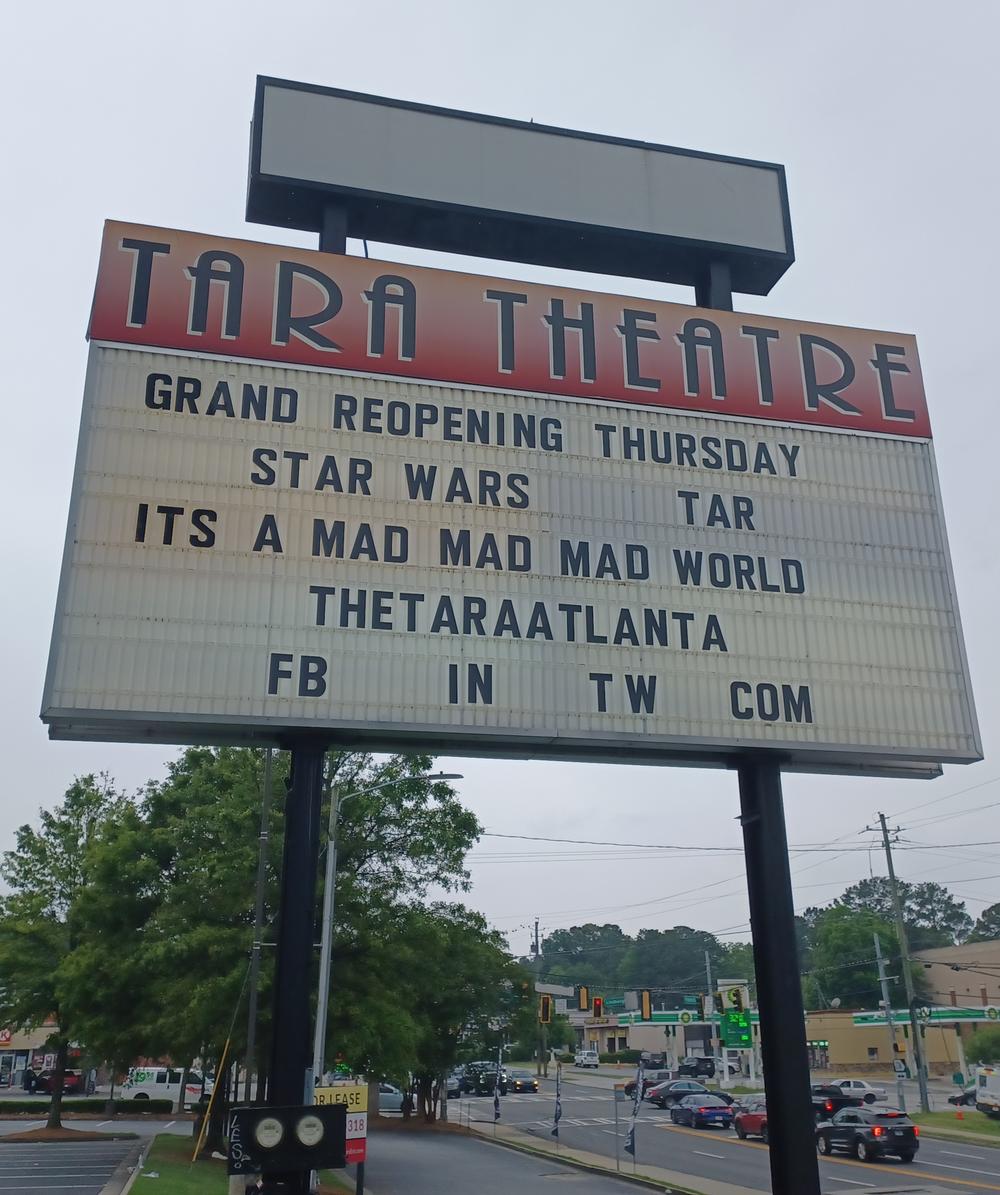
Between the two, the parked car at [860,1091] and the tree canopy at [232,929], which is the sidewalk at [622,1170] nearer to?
the tree canopy at [232,929]

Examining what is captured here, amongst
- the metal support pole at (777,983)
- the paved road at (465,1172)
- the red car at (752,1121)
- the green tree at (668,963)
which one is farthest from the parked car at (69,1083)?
the green tree at (668,963)

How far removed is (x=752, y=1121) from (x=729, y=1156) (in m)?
5.20

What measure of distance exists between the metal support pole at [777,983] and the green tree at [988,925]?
150511 mm

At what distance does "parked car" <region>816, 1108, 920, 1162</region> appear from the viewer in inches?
1155

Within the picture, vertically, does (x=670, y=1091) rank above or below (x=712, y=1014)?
below

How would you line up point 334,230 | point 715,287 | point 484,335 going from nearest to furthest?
1. point 484,335
2. point 334,230
3. point 715,287

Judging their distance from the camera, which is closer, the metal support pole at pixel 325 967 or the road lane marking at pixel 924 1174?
the metal support pole at pixel 325 967

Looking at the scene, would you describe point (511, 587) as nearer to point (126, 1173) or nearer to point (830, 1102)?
point (126, 1173)

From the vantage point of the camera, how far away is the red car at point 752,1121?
118 feet

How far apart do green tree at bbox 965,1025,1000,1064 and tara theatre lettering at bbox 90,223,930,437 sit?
62723mm

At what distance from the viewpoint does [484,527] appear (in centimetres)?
1155

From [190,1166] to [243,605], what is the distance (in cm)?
2004

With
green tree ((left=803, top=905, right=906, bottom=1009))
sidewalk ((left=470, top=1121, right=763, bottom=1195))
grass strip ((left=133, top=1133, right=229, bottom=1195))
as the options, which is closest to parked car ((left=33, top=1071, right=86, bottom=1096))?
sidewalk ((left=470, top=1121, right=763, bottom=1195))

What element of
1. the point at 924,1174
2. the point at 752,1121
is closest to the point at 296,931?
the point at 924,1174
